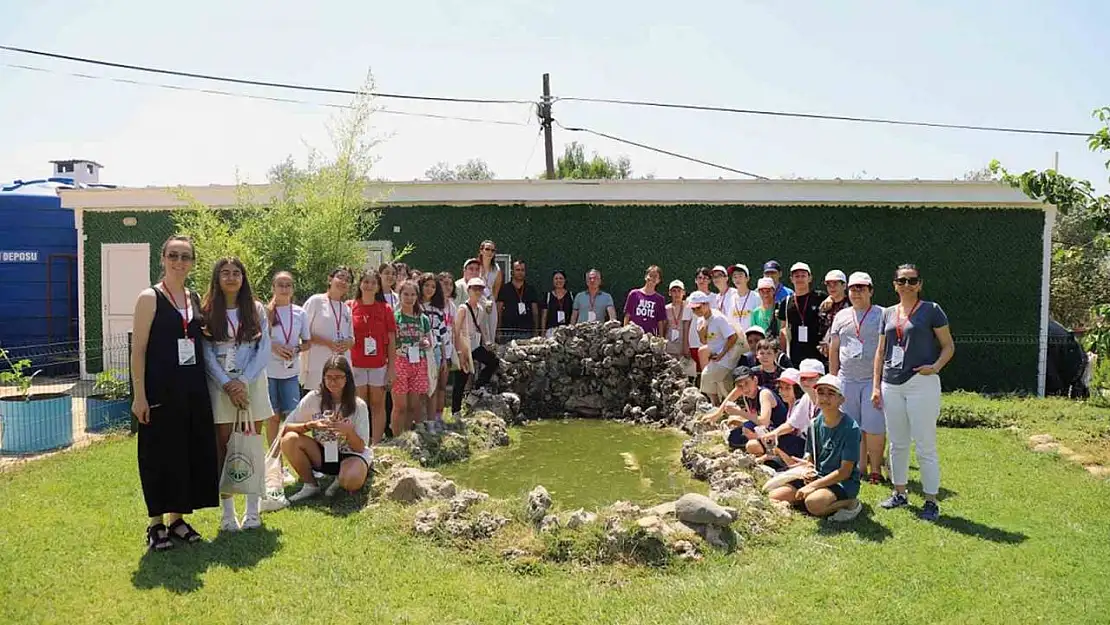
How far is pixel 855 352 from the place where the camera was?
651 cm

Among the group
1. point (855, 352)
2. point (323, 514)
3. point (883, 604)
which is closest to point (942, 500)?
point (855, 352)

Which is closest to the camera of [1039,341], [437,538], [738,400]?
[437,538]

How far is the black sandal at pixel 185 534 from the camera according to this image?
497 cm

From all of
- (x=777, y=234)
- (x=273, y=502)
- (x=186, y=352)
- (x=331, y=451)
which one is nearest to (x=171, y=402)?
(x=186, y=352)

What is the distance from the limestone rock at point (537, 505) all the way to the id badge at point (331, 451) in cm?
152

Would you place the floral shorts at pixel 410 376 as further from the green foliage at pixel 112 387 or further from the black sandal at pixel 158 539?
the green foliage at pixel 112 387

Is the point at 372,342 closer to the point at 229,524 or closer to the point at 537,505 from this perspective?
the point at 229,524

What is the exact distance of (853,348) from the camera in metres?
6.51

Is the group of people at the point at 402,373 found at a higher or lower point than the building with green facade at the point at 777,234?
lower

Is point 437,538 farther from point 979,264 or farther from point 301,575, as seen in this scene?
point 979,264

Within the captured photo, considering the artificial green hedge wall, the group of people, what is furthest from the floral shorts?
the artificial green hedge wall

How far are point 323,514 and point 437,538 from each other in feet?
3.21

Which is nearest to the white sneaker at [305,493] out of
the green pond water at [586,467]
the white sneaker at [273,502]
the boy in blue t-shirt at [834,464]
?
the white sneaker at [273,502]

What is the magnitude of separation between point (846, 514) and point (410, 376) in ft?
13.6
